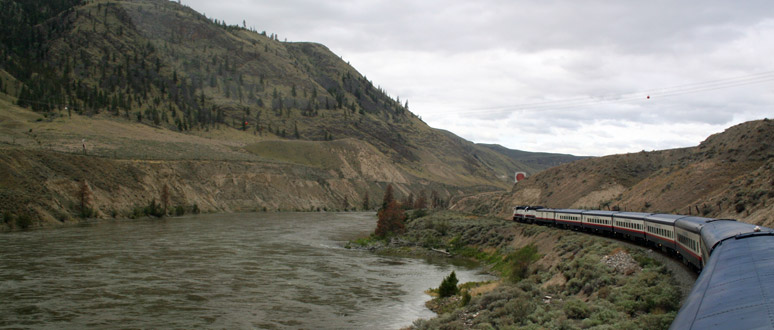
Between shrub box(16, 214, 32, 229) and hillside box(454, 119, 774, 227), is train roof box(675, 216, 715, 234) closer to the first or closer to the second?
hillside box(454, 119, 774, 227)

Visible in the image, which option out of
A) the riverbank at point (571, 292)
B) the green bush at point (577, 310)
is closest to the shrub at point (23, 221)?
the riverbank at point (571, 292)

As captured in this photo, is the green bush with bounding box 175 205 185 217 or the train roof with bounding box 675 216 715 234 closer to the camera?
the train roof with bounding box 675 216 715 234

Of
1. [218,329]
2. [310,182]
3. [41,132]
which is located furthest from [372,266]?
[310,182]

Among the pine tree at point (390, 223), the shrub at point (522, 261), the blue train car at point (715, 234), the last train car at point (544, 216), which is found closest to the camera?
the blue train car at point (715, 234)

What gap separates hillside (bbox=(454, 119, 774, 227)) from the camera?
135 ft

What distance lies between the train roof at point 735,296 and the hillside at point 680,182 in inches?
1060

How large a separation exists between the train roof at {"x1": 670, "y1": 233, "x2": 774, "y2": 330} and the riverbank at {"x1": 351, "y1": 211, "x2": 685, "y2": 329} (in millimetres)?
3881

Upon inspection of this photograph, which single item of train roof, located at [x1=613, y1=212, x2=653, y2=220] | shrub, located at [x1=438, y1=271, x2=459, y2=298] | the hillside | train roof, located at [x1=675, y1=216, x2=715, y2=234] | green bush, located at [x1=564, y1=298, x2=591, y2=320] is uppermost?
the hillside

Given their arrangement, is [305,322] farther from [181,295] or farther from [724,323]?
[724,323]

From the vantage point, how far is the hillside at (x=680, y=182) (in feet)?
135

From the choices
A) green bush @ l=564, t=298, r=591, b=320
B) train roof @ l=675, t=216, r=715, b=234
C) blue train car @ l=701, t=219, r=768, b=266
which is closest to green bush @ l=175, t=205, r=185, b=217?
train roof @ l=675, t=216, r=715, b=234

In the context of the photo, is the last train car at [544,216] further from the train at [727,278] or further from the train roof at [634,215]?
the train at [727,278]

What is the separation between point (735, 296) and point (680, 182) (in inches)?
2233

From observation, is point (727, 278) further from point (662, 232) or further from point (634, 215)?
point (634, 215)
